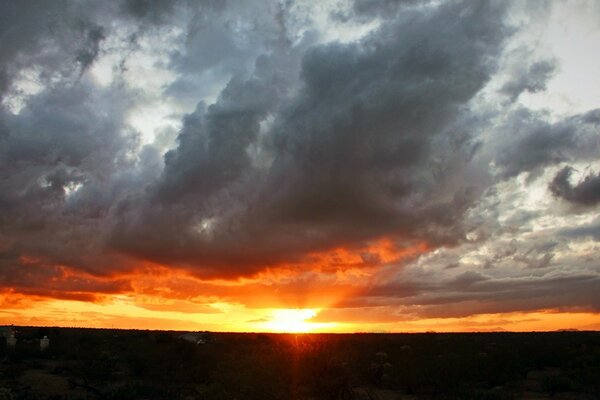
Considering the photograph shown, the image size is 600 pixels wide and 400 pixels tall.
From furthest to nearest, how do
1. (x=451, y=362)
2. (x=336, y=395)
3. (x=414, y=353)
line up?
1. (x=414, y=353)
2. (x=451, y=362)
3. (x=336, y=395)

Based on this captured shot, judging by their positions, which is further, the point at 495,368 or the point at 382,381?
the point at 495,368

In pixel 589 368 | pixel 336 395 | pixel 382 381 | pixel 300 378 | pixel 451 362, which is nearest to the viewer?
pixel 336 395

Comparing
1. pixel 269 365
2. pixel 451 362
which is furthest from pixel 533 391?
pixel 269 365

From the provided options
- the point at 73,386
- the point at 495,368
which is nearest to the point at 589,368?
the point at 495,368

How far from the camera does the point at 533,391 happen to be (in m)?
24.3

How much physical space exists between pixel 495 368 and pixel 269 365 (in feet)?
41.7

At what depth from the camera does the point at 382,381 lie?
26.7 metres

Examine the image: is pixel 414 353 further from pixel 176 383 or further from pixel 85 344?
pixel 85 344

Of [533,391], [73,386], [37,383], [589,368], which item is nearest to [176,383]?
[73,386]

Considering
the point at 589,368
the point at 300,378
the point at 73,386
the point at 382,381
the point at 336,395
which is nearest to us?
the point at 336,395

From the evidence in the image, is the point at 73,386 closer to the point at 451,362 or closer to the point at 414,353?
the point at 451,362

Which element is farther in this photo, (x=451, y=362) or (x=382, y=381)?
(x=451, y=362)

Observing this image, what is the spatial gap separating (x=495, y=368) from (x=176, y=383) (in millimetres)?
17466

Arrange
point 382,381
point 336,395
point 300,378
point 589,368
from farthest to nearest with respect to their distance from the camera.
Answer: point 589,368
point 382,381
point 300,378
point 336,395
